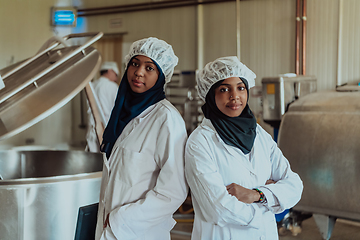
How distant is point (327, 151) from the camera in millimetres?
2764

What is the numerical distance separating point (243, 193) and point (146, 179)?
0.32 meters

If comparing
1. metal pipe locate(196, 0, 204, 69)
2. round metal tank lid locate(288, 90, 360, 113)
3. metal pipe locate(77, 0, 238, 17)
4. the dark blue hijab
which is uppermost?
metal pipe locate(77, 0, 238, 17)

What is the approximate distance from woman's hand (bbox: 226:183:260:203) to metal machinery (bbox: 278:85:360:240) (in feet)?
5.41

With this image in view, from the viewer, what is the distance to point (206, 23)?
647 centimetres

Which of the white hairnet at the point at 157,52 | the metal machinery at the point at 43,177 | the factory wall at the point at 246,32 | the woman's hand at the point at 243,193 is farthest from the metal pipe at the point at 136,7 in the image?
the woman's hand at the point at 243,193

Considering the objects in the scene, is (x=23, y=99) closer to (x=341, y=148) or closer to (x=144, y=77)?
(x=144, y=77)

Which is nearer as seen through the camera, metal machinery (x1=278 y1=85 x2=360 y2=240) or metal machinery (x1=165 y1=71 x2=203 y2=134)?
metal machinery (x1=278 y1=85 x2=360 y2=240)

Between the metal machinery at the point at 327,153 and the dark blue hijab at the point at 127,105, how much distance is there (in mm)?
1734

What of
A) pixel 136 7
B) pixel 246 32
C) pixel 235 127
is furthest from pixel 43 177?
pixel 136 7

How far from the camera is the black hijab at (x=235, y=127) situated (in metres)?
1.36

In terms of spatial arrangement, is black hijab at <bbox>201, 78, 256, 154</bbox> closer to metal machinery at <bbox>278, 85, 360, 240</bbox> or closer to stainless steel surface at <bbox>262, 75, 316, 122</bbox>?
metal machinery at <bbox>278, 85, 360, 240</bbox>

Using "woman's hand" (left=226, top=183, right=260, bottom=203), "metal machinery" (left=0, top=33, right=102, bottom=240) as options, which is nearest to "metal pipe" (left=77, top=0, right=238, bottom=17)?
"metal machinery" (left=0, top=33, right=102, bottom=240)

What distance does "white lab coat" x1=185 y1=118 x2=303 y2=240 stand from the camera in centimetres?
125

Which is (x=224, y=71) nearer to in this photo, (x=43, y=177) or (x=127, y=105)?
(x=127, y=105)
